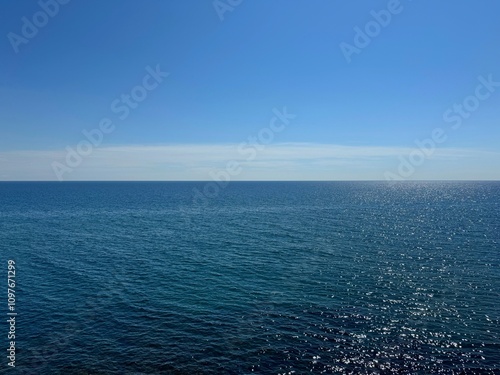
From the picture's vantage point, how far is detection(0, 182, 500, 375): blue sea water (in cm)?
3036

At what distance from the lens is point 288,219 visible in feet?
382

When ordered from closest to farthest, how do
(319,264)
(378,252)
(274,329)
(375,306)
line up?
(274,329), (375,306), (319,264), (378,252)

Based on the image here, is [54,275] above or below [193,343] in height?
above

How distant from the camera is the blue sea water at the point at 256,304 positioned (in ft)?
99.6

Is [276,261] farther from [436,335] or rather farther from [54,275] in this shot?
[54,275]

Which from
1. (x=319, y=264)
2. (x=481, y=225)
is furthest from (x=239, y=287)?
(x=481, y=225)

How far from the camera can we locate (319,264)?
5894 centimetres

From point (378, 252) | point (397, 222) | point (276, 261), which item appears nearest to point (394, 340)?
point (276, 261)

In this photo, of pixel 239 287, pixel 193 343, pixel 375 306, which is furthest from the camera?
pixel 239 287

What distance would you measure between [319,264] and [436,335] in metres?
25.9

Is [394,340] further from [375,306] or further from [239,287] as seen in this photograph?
[239,287]

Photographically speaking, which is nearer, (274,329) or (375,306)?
(274,329)

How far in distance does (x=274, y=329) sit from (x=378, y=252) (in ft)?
132

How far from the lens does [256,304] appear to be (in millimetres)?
42031
